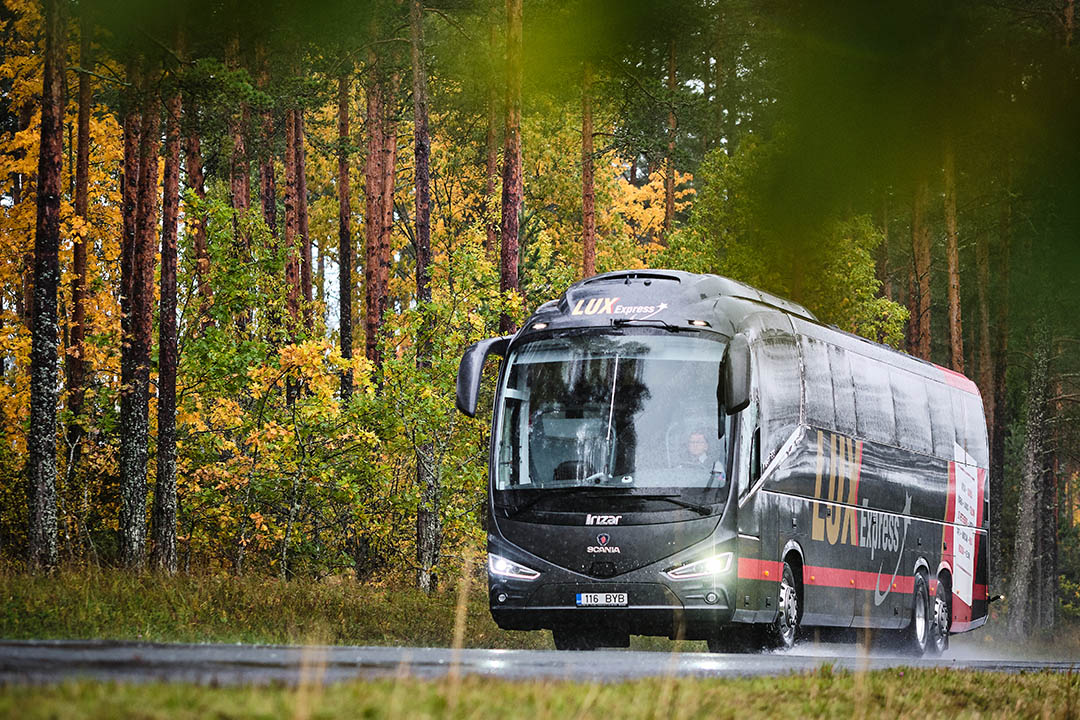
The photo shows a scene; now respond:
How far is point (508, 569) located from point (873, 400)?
6.33 meters

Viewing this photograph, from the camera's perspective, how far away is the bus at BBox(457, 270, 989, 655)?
1464 cm

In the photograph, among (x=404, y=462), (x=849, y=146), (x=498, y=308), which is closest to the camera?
(x=849, y=146)

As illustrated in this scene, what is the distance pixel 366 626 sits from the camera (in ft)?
54.3

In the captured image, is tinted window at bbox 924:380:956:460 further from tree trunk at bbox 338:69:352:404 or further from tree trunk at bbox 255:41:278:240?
tree trunk at bbox 338:69:352:404

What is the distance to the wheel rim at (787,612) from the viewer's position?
15984mm

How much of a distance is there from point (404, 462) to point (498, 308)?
17.9 ft

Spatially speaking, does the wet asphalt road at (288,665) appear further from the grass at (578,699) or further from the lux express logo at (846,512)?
the lux express logo at (846,512)

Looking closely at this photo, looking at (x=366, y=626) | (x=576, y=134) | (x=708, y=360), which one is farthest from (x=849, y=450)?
(x=576, y=134)

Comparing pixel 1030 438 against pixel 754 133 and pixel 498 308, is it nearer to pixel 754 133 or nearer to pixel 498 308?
pixel 498 308

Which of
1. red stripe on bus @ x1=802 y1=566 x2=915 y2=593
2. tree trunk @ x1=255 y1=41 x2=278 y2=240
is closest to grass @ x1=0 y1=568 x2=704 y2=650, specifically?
red stripe on bus @ x1=802 y1=566 x2=915 y2=593

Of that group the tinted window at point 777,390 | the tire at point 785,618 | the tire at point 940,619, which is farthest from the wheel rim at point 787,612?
the tire at point 940,619

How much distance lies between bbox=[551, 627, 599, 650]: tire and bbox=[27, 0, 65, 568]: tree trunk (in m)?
7.11

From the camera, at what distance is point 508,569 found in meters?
15.2

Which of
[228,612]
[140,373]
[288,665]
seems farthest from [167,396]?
[288,665]
